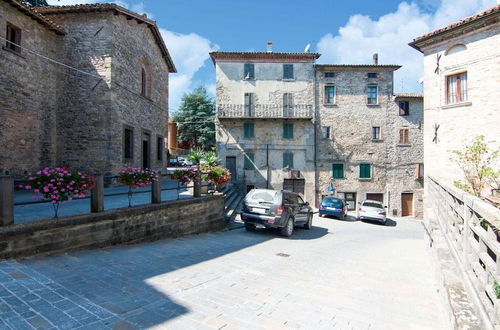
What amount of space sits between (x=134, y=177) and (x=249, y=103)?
16.5 meters

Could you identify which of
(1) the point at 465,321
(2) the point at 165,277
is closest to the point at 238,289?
(2) the point at 165,277

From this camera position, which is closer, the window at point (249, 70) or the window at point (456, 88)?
the window at point (456, 88)

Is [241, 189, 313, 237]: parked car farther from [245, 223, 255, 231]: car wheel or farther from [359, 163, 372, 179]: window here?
[359, 163, 372, 179]: window

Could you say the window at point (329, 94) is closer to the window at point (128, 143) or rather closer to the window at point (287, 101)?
the window at point (287, 101)

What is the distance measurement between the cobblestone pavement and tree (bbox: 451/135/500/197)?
7255 mm

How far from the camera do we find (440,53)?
13.6 m

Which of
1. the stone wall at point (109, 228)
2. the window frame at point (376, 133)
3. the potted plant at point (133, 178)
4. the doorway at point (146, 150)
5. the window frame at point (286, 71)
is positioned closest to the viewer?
the stone wall at point (109, 228)

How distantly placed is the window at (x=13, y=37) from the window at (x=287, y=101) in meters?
16.6

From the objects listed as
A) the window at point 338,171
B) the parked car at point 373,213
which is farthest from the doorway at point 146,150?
the window at point 338,171

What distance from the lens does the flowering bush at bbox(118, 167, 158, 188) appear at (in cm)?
684

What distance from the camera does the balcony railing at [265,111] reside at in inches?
873

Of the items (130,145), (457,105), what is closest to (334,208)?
(457,105)

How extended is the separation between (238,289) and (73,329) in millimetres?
2147

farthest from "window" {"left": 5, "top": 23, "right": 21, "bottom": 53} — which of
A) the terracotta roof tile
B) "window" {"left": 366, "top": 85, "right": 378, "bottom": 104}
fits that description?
"window" {"left": 366, "top": 85, "right": 378, "bottom": 104}
